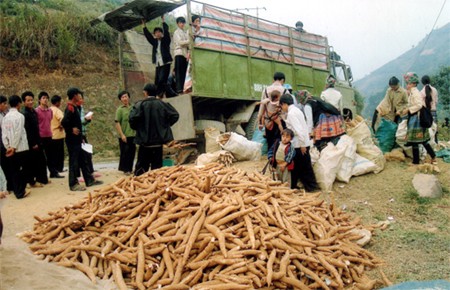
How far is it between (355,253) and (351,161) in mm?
2760

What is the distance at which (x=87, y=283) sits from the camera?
319 cm

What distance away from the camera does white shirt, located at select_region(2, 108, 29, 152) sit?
5492mm

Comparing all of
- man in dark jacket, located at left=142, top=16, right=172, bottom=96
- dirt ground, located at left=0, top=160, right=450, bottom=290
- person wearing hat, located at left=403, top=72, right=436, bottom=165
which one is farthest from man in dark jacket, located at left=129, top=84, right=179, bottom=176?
person wearing hat, located at left=403, top=72, right=436, bottom=165

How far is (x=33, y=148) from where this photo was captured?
238 inches

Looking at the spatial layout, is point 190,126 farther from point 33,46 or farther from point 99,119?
point 33,46

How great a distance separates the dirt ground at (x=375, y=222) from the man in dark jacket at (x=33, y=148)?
0.77 feet

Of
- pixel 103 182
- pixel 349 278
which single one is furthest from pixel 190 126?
pixel 349 278

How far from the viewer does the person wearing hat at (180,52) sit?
7565 mm

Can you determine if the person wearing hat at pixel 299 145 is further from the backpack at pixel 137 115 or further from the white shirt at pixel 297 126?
the backpack at pixel 137 115

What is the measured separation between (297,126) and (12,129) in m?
4.00

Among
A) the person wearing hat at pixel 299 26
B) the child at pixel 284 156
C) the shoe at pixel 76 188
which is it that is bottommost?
the shoe at pixel 76 188

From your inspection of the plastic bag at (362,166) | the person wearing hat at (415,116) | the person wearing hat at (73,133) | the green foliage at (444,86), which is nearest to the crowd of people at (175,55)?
the person wearing hat at (73,133)

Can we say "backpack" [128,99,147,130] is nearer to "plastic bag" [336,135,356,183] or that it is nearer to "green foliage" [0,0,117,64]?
"plastic bag" [336,135,356,183]

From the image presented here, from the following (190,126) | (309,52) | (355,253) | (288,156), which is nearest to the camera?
(355,253)
